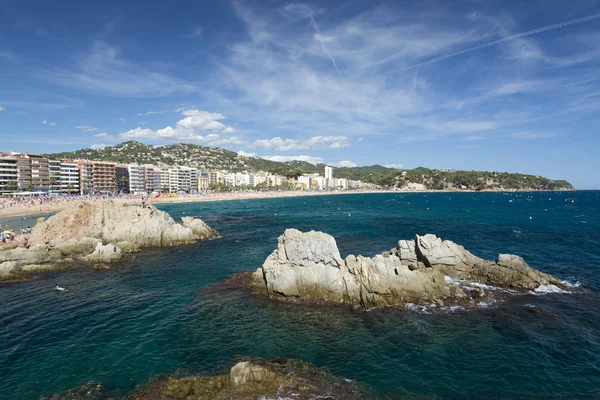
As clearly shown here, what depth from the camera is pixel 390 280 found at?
2464 centimetres

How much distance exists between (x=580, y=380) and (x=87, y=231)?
52.8 m

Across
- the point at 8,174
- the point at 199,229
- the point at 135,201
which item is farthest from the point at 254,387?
the point at 8,174

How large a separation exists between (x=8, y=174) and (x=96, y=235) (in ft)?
334

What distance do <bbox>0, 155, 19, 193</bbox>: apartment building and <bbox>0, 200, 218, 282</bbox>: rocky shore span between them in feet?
296

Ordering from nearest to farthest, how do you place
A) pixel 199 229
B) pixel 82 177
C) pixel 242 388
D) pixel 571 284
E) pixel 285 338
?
pixel 242 388 < pixel 285 338 < pixel 571 284 < pixel 199 229 < pixel 82 177

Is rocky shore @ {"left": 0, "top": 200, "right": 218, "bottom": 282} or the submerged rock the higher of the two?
rocky shore @ {"left": 0, "top": 200, "right": 218, "bottom": 282}

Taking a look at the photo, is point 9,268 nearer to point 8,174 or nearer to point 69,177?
point 8,174

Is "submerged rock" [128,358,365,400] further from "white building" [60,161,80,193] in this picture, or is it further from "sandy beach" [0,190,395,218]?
"white building" [60,161,80,193]

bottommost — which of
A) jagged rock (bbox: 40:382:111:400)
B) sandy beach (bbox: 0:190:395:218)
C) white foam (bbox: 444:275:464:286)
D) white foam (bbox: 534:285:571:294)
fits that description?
jagged rock (bbox: 40:382:111:400)

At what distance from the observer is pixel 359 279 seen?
961 inches

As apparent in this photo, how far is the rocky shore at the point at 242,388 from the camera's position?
13.5 metres

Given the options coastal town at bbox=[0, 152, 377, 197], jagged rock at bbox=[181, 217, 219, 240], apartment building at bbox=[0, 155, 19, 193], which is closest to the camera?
jagged rock at bbox=[181, 217, 219, 240]

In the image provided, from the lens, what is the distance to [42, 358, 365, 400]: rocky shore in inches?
533

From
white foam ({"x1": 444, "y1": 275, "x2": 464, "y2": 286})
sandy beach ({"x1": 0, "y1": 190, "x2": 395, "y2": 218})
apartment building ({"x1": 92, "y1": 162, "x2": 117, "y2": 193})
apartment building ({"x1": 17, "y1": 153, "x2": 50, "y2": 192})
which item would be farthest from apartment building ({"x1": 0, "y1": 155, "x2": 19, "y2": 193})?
white foam ({"x1": 444, "y1": 275, "x2": 464, "y2": 286})
